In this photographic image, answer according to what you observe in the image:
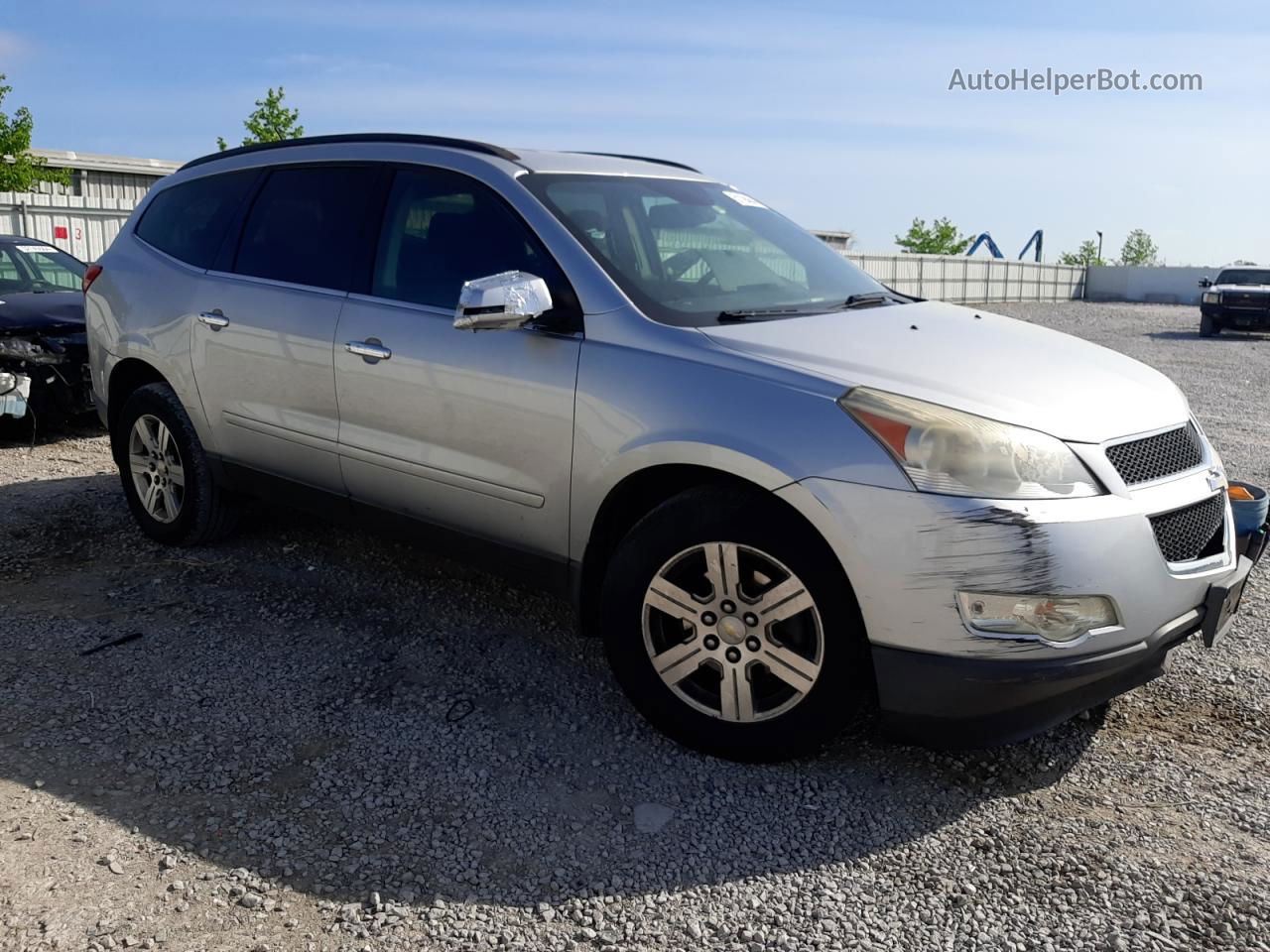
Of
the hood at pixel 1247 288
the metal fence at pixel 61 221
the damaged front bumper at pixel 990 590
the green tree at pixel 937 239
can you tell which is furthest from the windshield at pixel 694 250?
the green tree at pixel 937 239

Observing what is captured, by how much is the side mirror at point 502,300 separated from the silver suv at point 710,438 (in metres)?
0.01

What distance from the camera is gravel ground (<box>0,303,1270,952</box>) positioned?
2607 millimetres

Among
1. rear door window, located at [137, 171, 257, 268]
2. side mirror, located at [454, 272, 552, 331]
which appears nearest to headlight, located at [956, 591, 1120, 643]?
side mirror, located at [454, 272, 552, 331]

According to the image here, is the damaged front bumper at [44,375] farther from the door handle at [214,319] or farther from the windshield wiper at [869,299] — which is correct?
the windshield wiper at [869,299]

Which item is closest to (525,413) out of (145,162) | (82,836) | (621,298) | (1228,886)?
(621,298)

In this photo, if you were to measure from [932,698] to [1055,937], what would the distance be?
0.63 m

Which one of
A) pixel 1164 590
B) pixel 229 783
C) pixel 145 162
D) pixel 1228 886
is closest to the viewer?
pixel 1228 886

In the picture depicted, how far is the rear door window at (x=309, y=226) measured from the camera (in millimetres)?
4320

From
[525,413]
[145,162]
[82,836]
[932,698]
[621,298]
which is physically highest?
[145,162]

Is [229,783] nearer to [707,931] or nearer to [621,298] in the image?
[707,931]

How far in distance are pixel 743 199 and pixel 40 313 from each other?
5.61 m

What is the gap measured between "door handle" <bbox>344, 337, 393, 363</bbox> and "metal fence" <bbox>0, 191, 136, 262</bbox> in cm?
1851

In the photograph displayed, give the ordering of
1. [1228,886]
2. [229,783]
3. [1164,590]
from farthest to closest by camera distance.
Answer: [229,783]
[1164,590]
[1228,886]

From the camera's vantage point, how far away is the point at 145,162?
30.7m
